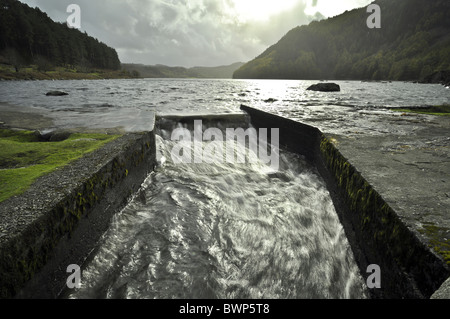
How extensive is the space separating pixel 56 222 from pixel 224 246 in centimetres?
206

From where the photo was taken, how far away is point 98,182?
3.00m

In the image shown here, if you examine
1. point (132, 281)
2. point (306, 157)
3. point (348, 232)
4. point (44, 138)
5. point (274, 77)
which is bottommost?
point (132, 281)

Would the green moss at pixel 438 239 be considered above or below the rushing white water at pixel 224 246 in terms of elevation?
above

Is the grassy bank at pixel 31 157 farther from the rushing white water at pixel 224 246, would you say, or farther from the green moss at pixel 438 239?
the green moss at pixel 438 239

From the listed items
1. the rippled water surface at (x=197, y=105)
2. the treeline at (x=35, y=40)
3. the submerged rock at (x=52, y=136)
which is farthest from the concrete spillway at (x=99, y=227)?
the treeline at (x=35, y=40)

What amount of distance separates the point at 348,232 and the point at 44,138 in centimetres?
630

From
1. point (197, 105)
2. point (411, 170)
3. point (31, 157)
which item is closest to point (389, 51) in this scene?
point (197, 105)

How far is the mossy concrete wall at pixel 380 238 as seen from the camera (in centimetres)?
167

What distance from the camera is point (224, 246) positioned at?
338 cm

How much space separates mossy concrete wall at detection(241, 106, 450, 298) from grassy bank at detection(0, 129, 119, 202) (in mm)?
3559

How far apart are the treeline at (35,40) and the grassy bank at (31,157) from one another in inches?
3815
